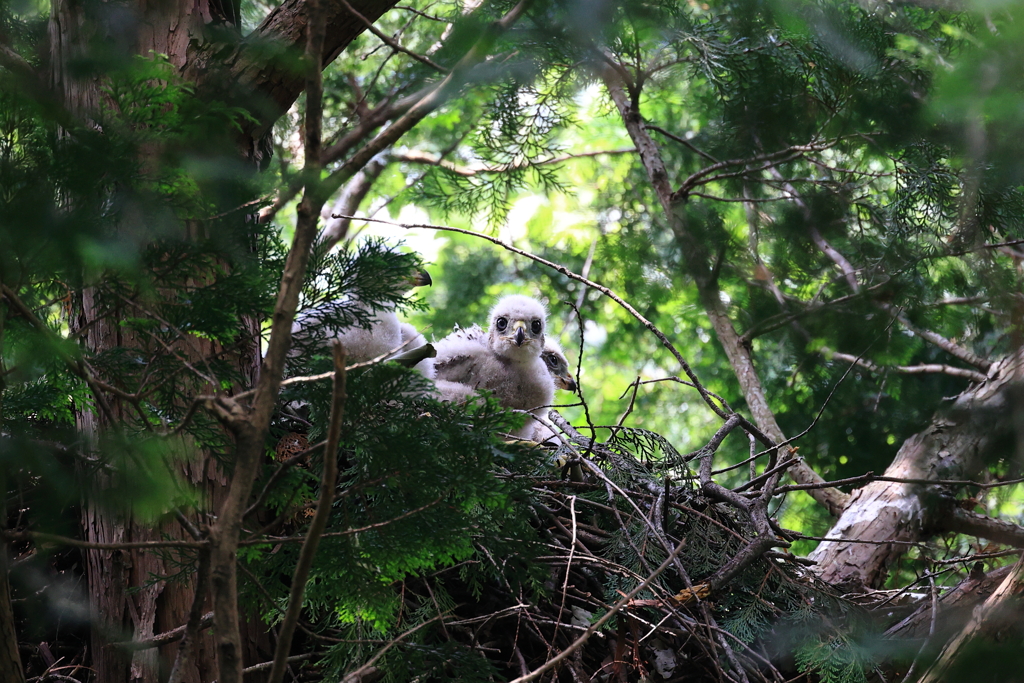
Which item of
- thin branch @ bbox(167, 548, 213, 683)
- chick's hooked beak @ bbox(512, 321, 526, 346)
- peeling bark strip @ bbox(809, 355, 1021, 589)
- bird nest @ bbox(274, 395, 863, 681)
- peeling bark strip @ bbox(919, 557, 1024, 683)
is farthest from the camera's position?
chick's hooked beak @ bbox(512, 321, 526, 346)

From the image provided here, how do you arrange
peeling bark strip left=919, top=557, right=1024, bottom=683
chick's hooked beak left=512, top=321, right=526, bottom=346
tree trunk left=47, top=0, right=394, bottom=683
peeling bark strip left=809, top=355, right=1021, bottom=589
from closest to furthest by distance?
peeling bark strip left=919, top=557, right=1024, bottom=683, tree trunk left=47, top=0, right=394, bottom=683, peeling bark strip left=809, top=355, right=1021, bottom=589, chick's hooked beak left=512, top=321, right=526, bottom=346

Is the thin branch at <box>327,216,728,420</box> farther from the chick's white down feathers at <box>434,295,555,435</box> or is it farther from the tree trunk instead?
the chick's white down feathers at <box>434,295,555,435</box>

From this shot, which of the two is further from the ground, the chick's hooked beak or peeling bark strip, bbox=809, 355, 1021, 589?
the chick's hooked beak

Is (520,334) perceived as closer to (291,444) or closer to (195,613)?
(291,444)

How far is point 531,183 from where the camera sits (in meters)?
4.78

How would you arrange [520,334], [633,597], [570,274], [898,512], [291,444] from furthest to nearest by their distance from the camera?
[520,334] → [898,512] → [291,444] → [570,274] → [633,597]

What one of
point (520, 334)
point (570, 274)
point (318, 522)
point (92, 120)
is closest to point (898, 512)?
point (520, 334)

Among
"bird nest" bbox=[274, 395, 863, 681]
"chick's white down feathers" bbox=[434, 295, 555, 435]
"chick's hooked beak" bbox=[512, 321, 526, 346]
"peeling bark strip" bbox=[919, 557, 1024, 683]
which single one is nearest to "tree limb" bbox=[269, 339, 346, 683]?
"bird nest" bbox=[274, 395, 863, 681]

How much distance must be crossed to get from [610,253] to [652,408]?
3.47 metres

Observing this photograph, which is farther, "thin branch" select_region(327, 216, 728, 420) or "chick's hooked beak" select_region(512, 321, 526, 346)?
"chick's hooked beak" select_region(512, 321, 526, 346)

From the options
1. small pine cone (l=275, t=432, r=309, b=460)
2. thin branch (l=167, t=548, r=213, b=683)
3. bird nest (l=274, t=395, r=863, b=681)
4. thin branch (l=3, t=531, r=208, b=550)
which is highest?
small pine cone (l=275, t=432, r=309, b=460)

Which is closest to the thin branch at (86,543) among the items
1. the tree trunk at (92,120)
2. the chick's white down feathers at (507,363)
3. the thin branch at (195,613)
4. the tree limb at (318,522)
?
the thin branch at (195,613)

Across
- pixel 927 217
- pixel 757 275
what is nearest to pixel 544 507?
pixel 757 275

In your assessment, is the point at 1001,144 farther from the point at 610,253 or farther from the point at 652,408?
the point at 652,408
